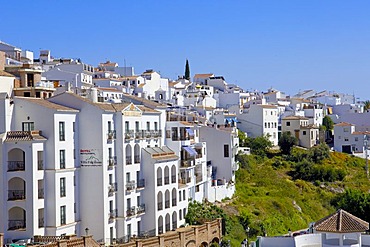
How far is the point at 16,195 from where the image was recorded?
31.0 m

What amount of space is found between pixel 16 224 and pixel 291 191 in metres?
33.3

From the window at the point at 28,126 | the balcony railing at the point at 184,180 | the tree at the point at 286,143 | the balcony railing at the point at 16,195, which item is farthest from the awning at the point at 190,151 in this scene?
the tree at the point at 286,143

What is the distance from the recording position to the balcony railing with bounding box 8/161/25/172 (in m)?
31.0

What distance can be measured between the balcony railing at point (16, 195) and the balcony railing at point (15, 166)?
1132 millimetres

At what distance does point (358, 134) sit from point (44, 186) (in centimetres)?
5770

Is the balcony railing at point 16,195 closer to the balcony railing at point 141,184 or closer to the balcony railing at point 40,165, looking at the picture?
the balcony railing at point 40,165

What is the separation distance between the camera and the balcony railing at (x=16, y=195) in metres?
30.9

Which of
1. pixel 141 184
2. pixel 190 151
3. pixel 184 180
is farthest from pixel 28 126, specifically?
pixel 190 151

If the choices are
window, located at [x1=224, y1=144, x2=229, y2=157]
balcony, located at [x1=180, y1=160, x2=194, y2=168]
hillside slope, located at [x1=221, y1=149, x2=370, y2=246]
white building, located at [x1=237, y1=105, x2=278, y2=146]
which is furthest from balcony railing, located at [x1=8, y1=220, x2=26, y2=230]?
white building, located at [x1=237, y1=105, x2=278, y2=146]

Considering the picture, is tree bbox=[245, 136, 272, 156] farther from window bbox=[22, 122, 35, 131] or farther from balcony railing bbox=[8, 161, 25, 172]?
balcony railing bbox=[8, 161, 25, 172]

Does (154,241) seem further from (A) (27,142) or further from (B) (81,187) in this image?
(A) (27,142)

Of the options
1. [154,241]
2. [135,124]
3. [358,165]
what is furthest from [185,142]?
[358,165]

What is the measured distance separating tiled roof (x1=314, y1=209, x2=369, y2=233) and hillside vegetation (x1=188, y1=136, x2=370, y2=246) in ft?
34.7

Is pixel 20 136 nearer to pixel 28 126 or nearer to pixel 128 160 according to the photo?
pixel 28 126
